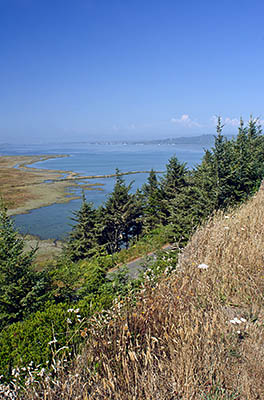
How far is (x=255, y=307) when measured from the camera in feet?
10.8

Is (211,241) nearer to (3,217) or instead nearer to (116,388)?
(116,388)

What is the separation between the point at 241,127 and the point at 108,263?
487 inches

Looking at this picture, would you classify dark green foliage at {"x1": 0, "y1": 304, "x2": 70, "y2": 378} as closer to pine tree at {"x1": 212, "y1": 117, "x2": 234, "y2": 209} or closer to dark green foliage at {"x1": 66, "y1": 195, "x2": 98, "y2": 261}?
pine tree at {"x1": 212, "y1": 117, "x2": 234, "y2": 209}

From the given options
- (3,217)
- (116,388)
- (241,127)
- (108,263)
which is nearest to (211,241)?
(116,388)

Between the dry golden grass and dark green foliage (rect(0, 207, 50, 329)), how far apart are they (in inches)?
112

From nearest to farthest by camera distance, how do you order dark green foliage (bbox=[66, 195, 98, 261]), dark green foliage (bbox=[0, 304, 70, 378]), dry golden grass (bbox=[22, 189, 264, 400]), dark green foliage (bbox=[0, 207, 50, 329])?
1. dry golden grass (bbox=[22, 189, 264, 400])
2. dark green foliage (bbox=[0, 304, 70, 378])
3. dark green foliage (bbox=[0, 207, 50, 329])
4. dark green foliage (bbox=[66, 195, 98, 261])

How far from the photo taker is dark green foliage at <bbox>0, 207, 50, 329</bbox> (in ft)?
18.5

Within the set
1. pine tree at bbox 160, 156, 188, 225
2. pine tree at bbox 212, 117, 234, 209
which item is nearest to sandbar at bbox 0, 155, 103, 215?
pine tree at bbox 160, 156, 188, 225

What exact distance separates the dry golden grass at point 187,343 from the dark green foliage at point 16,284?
2.85 meters

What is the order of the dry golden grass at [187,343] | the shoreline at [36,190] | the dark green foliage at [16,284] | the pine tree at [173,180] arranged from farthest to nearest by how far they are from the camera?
the shoreline at [36,190] < the pine tree at [173,180] < the dark green foliage at [16,284] < the dry golden grass at [187,343]

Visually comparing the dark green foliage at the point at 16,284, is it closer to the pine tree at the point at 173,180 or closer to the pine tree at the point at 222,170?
the pine tree at the point at 222,170

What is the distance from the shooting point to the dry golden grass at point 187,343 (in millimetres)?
2318

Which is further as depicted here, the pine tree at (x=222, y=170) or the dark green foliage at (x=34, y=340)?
the pine tree at (x=222, y=170)

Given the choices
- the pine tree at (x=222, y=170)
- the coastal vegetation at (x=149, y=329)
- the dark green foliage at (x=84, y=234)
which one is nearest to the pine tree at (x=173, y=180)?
the dark green foliage at (x=84, y=234)
